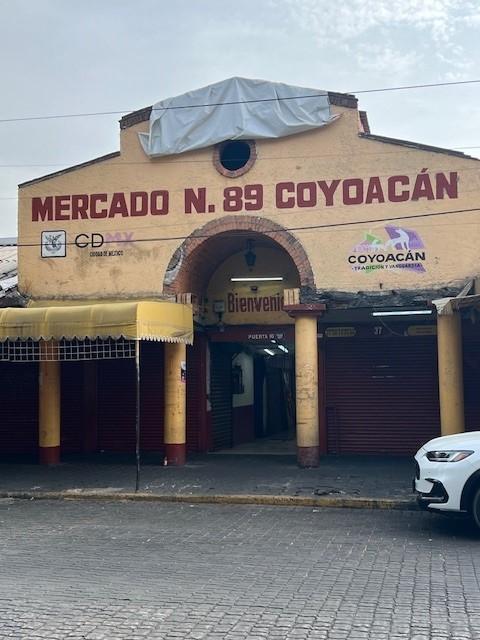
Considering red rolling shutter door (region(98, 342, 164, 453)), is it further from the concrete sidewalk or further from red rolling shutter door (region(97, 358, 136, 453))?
the concrete sidewalk

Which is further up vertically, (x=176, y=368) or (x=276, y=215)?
(x=276, y=215)

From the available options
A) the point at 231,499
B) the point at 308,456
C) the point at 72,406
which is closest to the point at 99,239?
the point at 72,406

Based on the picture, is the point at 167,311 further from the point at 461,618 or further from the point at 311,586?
the point at 461,618

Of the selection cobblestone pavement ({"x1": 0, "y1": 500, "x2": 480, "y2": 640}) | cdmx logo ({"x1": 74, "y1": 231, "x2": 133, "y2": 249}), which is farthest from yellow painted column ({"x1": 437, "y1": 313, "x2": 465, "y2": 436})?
cdmx logo ({"x1": 74, "y1": 231, "x2": 133, "y2": 249})

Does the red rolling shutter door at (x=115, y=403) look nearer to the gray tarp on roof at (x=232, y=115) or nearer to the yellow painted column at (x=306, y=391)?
the yellow painted column at (x=306, y=391)

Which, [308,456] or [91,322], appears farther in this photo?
[308,456]

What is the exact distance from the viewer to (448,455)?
9188 millimetres

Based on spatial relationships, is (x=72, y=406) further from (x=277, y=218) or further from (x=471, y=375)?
(x=471, y=375)

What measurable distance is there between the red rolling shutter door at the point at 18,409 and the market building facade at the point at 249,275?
58mm

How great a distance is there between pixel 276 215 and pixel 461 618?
1036 centimetres

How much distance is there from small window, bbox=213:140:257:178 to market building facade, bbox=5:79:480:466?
2.5 inches

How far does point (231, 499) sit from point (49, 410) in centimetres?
580

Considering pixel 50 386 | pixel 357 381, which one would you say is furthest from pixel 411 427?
pixel 50 386

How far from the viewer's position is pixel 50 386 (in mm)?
15945
